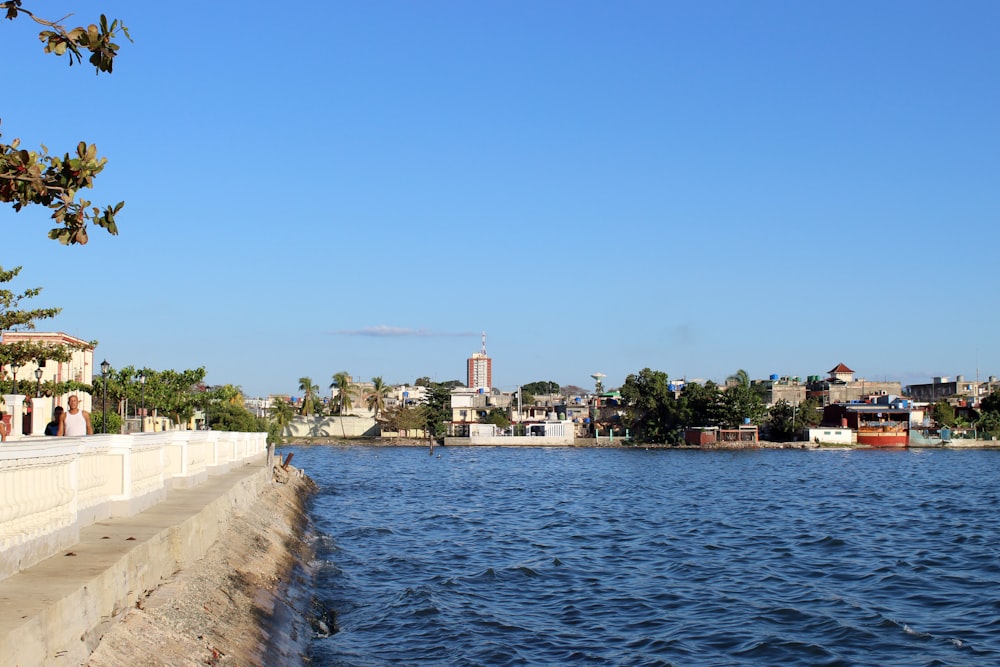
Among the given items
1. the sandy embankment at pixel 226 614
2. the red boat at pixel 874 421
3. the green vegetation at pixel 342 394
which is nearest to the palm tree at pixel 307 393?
the green vegetation at pixel 342 394

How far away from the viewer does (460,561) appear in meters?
24.1

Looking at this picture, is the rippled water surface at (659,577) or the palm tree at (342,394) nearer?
the rippled water surface at (659,577)

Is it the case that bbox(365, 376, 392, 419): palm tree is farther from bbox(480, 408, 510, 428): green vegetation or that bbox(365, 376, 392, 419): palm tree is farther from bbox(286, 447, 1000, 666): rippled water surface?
bbox(286, 447, 1000, 666): rippled water surface

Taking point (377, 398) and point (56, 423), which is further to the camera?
point (377, 398)

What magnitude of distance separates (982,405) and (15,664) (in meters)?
140

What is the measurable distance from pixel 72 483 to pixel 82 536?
1127 millimetres

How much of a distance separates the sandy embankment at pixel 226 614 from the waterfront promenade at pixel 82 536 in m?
0.20

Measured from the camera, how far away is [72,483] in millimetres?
10750

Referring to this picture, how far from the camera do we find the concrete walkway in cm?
721

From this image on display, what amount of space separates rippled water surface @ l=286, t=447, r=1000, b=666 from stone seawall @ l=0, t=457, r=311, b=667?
1851 mm

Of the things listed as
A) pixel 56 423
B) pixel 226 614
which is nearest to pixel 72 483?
pixel 226 614

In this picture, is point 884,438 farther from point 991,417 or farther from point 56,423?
point 56,423

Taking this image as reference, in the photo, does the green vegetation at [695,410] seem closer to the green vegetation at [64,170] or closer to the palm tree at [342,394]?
the palm tree at [342,394]

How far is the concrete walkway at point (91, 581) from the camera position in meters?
7.21
